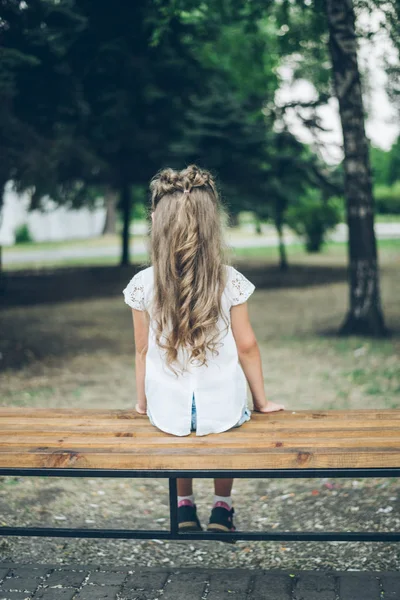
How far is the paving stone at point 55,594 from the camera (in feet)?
10.1

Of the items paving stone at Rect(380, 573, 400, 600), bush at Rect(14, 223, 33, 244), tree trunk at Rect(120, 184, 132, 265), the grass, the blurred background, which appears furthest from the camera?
bush at Rect(14, 223, 33, 244)

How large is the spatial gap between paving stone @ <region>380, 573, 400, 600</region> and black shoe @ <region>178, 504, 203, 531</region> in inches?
32.8

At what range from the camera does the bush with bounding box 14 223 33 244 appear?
4128 centimetres

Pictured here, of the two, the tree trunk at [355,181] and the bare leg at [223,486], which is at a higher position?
the tree trunk at [355,181]

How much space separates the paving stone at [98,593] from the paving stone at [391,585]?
3.39 feet

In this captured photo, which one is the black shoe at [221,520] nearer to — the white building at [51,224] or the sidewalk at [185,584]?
the sidewalk at [185,584]

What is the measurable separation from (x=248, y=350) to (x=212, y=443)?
492 millimetres

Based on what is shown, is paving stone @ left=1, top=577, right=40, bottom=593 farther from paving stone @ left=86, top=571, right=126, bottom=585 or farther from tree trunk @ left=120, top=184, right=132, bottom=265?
tree trunk @ left=120, top=184, right=132, bottom=265

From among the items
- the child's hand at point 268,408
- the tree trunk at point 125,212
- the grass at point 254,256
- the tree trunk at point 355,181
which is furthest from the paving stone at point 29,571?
the grass at point 254,256

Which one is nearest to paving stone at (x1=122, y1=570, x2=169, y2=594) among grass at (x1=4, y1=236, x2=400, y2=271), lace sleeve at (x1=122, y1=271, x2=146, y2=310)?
lace sleeve at (x1=122, y1=271, x2=146, y2=310)

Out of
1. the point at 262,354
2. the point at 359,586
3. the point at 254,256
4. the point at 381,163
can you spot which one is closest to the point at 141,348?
the point at 359,586

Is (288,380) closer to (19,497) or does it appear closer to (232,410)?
(19,497)

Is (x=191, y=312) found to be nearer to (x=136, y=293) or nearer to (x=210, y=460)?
(x=136, y=293)

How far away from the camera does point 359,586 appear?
3.10 meters
